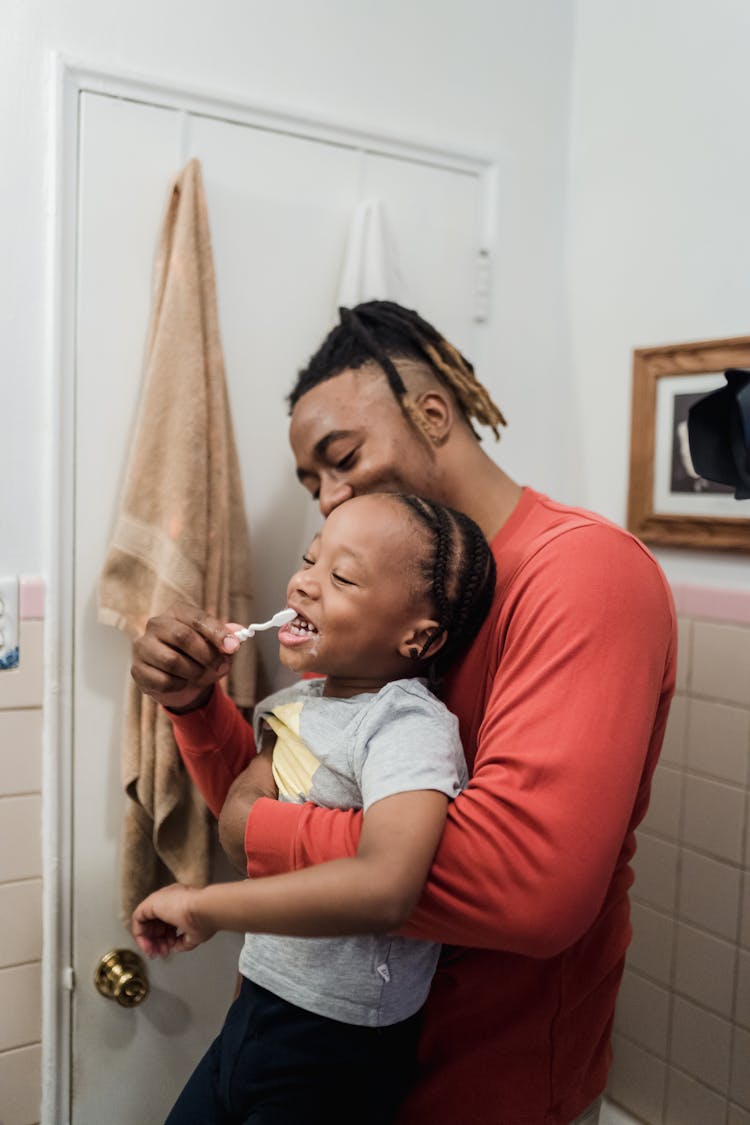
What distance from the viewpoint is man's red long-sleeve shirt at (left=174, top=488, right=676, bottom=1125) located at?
32.7 inches

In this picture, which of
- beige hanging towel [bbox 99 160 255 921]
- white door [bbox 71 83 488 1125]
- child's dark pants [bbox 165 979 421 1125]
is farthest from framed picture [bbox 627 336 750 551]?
child's dark pants [bbox 165 979 421 1125]

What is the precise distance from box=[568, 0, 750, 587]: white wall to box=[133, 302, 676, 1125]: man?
1.77 ft

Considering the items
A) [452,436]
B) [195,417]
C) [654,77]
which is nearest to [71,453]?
[195,417]

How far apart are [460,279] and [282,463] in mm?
A: 500

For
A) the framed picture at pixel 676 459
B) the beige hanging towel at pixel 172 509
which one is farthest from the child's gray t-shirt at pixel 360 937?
the framed picture at pixel 676 459

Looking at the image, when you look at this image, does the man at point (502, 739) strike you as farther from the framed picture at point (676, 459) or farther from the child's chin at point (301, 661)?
the framed picture at point (676, 459)

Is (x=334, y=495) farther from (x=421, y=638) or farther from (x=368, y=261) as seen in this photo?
(x=368, y=261)

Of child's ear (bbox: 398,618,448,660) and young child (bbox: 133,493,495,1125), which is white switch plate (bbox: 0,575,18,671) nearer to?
young child (bbox: 133,493,495,1125)

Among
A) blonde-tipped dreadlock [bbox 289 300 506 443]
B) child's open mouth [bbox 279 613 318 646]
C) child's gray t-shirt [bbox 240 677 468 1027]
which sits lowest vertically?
child's gray t-shirt [bbox 240 677 468 1027]

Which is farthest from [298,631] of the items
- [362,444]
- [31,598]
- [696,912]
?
[696,912]

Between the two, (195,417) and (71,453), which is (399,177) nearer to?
(195,417)

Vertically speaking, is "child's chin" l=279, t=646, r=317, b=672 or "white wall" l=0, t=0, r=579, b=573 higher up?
"white wall" l=0, t=0, r=579, b=573

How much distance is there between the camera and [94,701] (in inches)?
56.6

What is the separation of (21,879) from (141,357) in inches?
32.1
